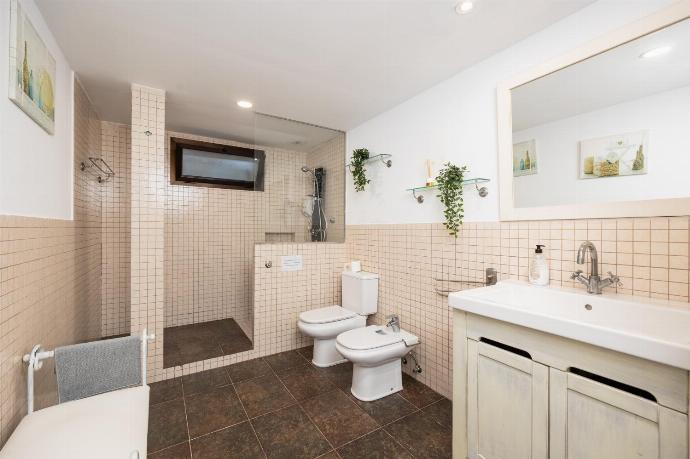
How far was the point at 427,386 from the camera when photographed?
2197 millimetres

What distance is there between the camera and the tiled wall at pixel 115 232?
9.91ft

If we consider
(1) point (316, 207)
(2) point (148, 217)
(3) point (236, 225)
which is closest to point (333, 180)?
(1) point (316, 207)

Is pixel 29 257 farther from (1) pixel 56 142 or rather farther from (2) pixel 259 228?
(2) pixel 259 228

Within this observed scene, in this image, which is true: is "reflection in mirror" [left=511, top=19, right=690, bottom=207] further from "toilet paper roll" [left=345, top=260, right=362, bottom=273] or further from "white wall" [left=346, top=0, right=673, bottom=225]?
"toilet paper roll" [left=345, top=260, right=362, bottom=273]

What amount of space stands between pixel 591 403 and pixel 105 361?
1961 millimetres

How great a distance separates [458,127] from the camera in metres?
2.01

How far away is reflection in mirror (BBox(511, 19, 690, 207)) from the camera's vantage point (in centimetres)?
117

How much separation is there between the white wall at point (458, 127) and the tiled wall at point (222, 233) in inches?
28.6

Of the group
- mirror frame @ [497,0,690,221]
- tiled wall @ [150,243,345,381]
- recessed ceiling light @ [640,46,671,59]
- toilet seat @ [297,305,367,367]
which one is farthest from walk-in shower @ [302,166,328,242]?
recessed ceiling light @ [640,46,671,59]

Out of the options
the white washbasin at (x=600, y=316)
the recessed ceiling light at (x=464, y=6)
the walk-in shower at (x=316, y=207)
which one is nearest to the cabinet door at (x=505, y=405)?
the white washbasin at (x=600, y=316)

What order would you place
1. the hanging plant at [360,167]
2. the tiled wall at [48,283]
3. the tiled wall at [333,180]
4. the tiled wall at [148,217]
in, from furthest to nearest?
the tiled wall at [333,180]
the hanging plant at [360,167]
the tiled wall at [148,217]
the tiled wall at [48,283]

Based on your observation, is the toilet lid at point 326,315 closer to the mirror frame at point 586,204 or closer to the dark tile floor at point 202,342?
the dark tile floor at point 202,342

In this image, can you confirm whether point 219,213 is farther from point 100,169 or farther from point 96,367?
point 96,367

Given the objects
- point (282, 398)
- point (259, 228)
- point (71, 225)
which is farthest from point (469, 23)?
point (71, 225)
